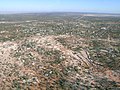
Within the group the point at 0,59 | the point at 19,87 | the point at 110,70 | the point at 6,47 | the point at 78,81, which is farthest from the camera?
the point at 6,47

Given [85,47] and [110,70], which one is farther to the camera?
[85,47]

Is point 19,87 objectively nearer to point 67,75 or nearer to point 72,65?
point 67,75

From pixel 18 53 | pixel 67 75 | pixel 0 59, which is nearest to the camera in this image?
pixel 67 75

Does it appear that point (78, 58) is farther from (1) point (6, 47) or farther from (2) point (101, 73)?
(1) point (6, 47)

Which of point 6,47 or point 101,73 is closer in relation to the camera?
point 101,73

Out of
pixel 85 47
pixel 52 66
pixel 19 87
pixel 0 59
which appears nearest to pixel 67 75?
pixel 52 66

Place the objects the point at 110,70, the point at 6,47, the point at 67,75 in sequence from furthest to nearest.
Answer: the point at 6,47 < the point at 110,70 < the point at 67,75

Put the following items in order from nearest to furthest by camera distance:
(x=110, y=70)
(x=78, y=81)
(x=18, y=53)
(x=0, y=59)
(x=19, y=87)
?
(x=19, y=87) < (x=78, y=81) < (x=110, y=70) < (x=0, y=59) < (x=18, y=53)

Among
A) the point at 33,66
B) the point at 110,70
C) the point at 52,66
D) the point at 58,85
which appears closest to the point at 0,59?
the point at 33,66
